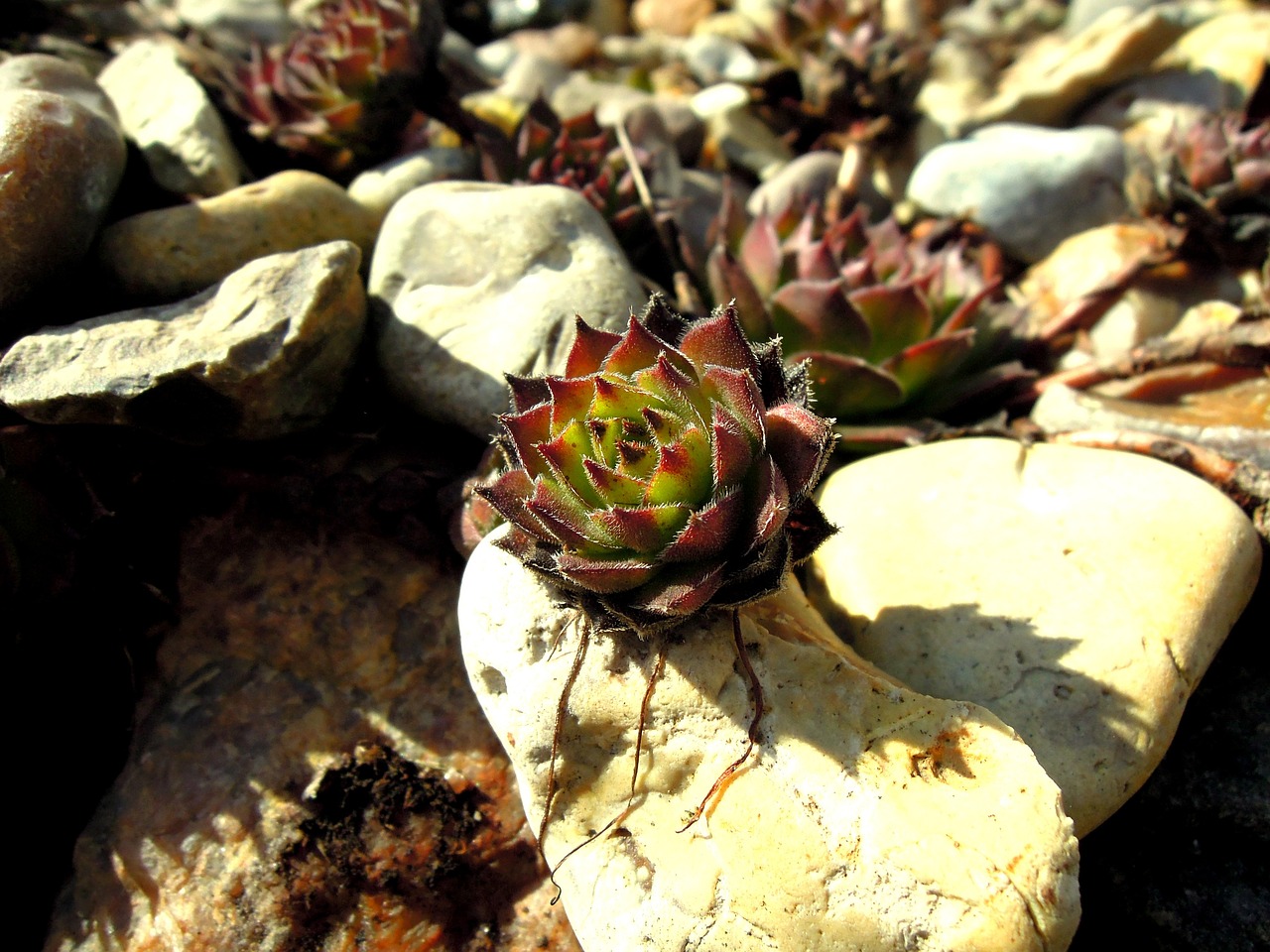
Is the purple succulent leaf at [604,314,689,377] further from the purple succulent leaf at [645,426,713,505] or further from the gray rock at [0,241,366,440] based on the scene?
the gray rock at [0,241,366,440]

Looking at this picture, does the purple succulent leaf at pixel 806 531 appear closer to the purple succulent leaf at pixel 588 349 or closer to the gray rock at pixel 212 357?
the purple succulent leaf at pixel 588 349

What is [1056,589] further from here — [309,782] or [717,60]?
[717,60]

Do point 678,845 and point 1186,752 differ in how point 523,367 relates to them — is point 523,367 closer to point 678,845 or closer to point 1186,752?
point 678,845

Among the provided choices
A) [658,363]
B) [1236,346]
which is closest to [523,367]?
[658,363]

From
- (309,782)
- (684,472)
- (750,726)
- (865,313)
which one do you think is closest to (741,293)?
(865,313)

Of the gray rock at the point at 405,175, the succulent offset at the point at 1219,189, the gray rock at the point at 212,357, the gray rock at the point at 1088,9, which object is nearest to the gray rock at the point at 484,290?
the gray rock at the point at 212,357

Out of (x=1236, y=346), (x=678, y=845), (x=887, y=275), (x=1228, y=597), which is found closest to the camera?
(x=678, y=845)
